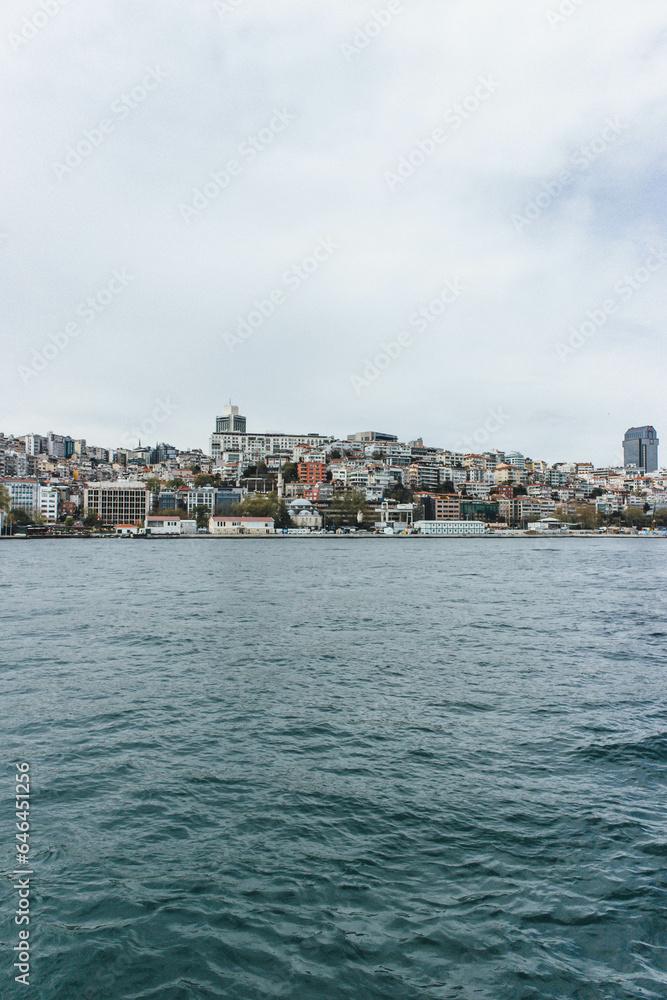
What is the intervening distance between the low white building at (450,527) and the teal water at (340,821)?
73.7 m

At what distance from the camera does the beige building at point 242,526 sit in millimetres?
72938

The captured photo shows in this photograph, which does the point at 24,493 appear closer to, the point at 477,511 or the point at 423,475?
the point at 423,475

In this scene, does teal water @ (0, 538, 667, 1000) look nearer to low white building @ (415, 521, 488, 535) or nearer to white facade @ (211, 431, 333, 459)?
low white building @ (415, 521, 488, 535)

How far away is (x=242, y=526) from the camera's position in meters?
73.6

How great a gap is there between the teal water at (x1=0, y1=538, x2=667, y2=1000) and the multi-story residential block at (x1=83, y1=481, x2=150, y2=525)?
79.3 meters

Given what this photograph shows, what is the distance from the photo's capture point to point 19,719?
688cm

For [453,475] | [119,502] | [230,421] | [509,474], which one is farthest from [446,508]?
[230,421]

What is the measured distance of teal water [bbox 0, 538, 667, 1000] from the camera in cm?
323

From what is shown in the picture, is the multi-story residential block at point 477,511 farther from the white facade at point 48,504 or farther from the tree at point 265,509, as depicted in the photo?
the white facade at point 48,504

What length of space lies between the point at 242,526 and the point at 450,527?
Result: 2866 cm

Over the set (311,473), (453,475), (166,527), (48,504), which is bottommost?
(166,527)

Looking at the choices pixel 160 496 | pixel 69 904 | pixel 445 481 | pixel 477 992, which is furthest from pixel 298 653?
pixel 445 481

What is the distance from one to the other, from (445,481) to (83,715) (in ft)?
375

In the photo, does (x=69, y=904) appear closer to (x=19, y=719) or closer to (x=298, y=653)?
(x=19, y=719)
